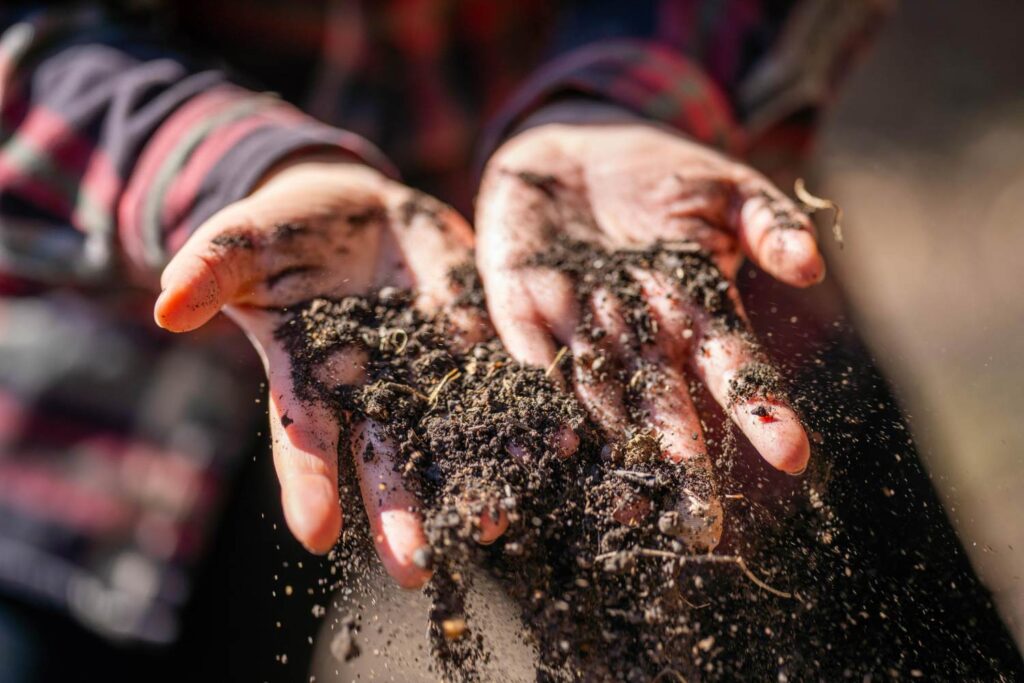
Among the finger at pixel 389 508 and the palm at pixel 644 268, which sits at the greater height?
the palm at pixel 644 268

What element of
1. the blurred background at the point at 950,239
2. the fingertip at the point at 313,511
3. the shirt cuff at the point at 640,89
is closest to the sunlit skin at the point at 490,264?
the fingertip at the point at 313,511

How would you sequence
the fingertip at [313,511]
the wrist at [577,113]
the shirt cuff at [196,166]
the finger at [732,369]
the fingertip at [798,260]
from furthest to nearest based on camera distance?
the wrist at [577,113] < the shirt cuff at [196,166] < the fingertip at [798,260] < the finger at [732,369] < the fingertip at [313,511]

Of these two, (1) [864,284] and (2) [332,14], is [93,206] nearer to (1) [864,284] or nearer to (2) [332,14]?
(2) [332,14]

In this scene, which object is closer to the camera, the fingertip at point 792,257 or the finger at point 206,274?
the finger at point 206,274

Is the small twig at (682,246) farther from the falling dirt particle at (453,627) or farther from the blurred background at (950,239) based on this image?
the falling dirt particle at (453,627)

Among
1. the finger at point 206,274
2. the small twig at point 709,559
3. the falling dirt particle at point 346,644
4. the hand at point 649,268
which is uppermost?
the hand at point 649,268

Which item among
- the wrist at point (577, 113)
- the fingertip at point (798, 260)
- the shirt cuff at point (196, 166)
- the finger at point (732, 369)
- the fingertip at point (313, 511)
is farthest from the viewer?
the wrist at point (577, 113)

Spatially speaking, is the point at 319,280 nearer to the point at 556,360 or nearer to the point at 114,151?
the point at 556,360

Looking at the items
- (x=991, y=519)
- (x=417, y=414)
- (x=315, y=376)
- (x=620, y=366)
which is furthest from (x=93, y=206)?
(x=991, y=519)
